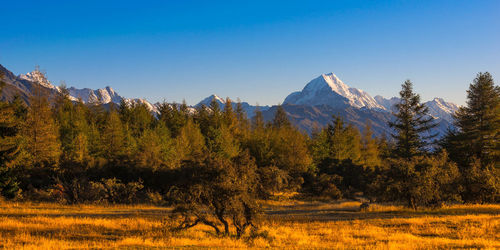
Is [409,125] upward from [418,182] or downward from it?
upward

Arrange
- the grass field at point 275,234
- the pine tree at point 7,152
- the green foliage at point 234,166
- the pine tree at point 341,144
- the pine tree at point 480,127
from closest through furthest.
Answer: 1. the grass field at point 275,234
2. the green foliage at point 234,166
3. the pine tree at point 7,152
4. the pine tree at point 480,127
5. the pine tree at point 341,144

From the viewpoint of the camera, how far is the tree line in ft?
55.4

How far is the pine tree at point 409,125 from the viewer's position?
52.5 metres

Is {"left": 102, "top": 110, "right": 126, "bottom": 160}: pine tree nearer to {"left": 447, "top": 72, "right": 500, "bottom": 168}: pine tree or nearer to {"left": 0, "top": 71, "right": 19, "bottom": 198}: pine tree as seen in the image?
{"left": 0, "top": 71, "right": 19, "bottom": 198}: pine tree

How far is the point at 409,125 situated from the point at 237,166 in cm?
4666

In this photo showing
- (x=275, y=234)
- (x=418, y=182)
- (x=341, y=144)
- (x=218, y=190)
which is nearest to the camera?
(x=218, y=190)

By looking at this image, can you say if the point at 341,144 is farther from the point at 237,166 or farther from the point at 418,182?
the point at 237,166

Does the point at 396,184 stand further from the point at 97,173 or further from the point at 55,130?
the point at 55,130

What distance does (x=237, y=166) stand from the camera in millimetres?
17016

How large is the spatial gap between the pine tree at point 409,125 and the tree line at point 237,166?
17 centimetres

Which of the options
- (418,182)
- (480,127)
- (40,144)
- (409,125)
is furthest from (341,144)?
(40,144)

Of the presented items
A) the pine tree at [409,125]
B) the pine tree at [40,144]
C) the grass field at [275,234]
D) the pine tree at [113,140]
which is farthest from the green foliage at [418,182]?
the pine tree at [40,144]

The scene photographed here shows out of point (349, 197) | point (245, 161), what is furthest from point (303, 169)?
point (245, 161)

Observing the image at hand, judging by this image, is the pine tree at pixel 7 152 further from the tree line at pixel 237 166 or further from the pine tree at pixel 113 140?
the pine tree at pixel 113 140
